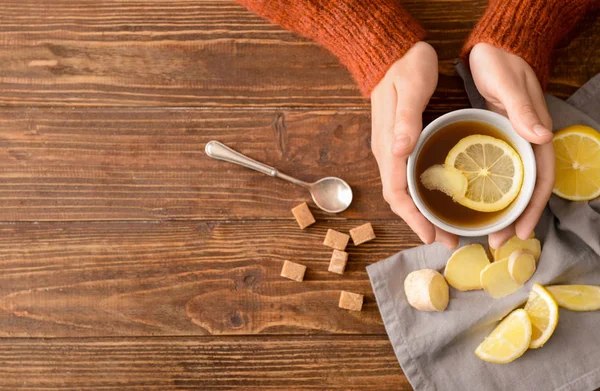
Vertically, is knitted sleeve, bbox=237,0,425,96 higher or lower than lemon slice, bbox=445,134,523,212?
higher

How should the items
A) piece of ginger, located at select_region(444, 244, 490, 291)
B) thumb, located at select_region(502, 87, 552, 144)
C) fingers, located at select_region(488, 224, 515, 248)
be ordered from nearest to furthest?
thumb, located at select_region(502, 87, 552, 144) → fingers, located at select_region(488, 224, 515, 248) → piece of ginger, located at select_region(444, 244, 490, 291)

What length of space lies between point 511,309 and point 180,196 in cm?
60

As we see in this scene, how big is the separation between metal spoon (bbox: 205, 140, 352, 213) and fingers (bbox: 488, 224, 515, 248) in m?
0.25

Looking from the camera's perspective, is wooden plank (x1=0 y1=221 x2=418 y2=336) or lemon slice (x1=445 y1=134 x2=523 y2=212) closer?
lemon slice (x1=445 y1=134 x2=523 y2=212)

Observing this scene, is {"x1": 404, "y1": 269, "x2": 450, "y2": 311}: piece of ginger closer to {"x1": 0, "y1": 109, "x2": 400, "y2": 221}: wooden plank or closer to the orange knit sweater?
{"x1": 0, "y1": 109, "x2": 400, "y2": 221}: wooden plank

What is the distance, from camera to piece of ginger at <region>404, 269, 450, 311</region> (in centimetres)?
93

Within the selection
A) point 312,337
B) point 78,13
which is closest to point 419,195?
point 312,337

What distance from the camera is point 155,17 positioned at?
101 centimetres

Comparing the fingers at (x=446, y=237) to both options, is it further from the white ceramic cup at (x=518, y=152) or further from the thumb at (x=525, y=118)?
the thumb at (x=525, y=118)

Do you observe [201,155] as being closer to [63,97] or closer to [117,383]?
[63,97]

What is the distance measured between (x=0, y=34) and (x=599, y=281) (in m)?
1.12

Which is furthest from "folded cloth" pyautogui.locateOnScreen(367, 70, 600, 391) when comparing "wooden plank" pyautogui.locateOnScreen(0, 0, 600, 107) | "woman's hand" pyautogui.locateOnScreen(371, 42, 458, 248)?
"wooden plank" pyautogui.locateOnScreen(0, 0, 600, 107)

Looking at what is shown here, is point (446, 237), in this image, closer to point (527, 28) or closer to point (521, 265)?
point (521, 265)

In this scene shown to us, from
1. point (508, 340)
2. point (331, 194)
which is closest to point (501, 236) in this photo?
point (508, 340)
